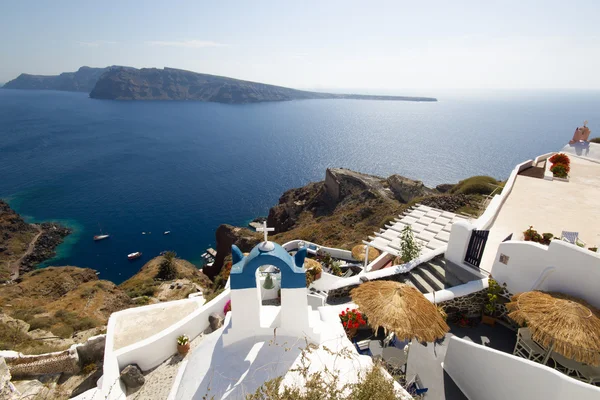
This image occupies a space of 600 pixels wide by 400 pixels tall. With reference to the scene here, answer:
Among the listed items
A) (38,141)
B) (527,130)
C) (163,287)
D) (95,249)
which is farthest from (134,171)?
(527,130)

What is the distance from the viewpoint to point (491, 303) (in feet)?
31.8

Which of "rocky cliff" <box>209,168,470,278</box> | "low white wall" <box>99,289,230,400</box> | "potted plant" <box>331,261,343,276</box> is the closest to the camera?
"low white wall" <box>99,289,230,400</box>

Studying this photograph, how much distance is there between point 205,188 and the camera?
78.2 metres

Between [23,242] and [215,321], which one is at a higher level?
[215,321]

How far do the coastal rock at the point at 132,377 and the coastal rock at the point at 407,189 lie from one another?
3480 centimetres

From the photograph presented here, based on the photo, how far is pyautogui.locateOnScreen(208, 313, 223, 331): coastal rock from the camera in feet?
35.6

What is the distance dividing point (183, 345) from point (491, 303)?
1019cm

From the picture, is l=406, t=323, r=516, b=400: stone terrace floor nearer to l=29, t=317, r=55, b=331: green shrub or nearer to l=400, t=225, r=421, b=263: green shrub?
l=400, t=225, r=421, b=263: green shrub

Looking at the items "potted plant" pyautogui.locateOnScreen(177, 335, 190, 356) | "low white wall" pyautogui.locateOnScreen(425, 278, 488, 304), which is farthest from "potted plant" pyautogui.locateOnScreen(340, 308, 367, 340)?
"potted plant" pyautogui.locateOnScreen(177, 335, 190, 356)

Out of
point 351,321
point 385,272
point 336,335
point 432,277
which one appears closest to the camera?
point 336,335

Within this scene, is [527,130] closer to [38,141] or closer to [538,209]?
[538,209]

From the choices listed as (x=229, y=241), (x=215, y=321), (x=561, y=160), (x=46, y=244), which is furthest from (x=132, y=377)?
(x=46, y=244)

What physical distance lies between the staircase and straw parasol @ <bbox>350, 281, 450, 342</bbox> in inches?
116

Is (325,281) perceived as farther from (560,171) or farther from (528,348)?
(560,171)
